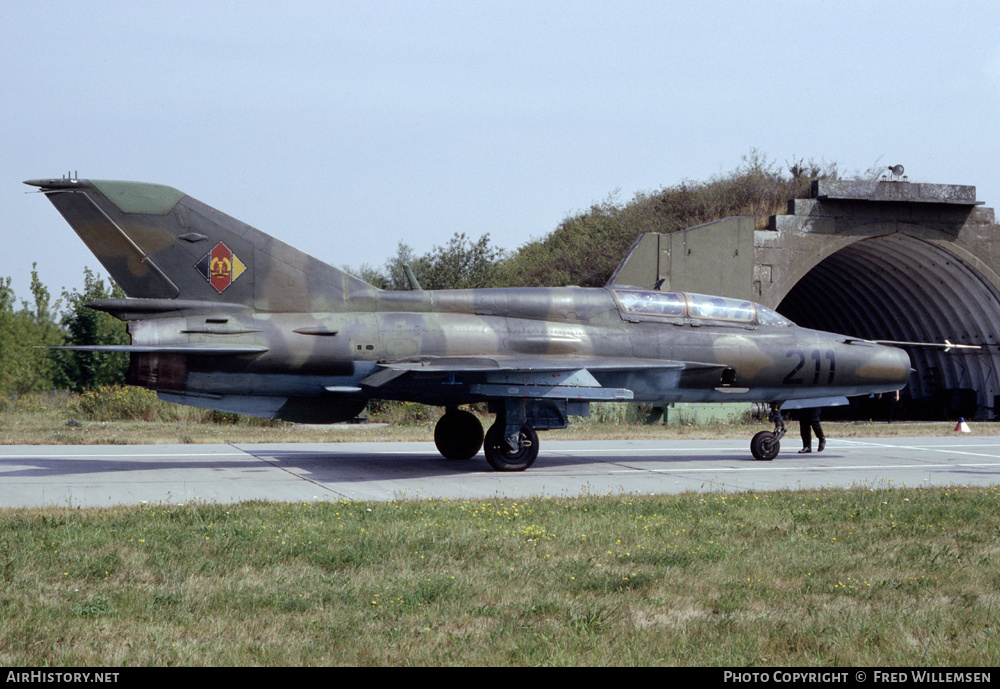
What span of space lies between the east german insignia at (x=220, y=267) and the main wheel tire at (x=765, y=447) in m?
9.68

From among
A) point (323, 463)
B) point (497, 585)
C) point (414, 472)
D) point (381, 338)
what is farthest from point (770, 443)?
point (497, 585)

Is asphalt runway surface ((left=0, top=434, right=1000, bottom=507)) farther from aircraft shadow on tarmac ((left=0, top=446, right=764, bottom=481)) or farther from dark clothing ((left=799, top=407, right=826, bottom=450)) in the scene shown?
dark clothing ((left=799, top=407, right=826, bottom=450))

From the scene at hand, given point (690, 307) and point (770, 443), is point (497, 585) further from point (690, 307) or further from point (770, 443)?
point (770, 443)

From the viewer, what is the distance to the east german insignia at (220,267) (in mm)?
13438

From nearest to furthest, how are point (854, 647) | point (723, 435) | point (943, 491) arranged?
point (854, 647)
point (943, 491)
point (723, 435)

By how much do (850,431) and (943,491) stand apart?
46.0 feet

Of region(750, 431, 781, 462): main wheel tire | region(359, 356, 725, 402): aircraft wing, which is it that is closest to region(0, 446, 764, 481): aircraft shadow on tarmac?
region(750, 431, 781, 462): main wheel tire

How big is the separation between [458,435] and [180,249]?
5695 millimetres

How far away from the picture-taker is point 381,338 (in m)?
14.0

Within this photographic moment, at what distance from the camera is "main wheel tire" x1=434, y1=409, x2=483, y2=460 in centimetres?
1608

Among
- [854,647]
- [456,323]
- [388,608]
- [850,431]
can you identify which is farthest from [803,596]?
[850,431]

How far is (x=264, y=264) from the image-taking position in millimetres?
13781

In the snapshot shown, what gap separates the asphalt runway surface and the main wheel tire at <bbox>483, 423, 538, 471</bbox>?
0.20 metres

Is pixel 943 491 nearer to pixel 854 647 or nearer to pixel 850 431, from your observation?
pixel 854 647
